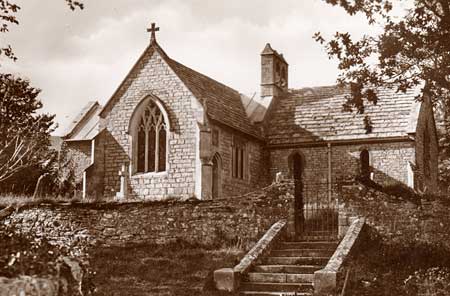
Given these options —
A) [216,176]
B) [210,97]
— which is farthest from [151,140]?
[210,97]

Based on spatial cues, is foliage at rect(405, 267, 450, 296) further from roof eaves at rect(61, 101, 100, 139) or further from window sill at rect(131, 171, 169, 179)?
roof eaves at rect(61, 101, 100, 139)

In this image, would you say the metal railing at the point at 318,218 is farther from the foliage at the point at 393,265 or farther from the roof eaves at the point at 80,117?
the roof eaves at the point at 80,117

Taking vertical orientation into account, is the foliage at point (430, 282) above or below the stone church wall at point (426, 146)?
below

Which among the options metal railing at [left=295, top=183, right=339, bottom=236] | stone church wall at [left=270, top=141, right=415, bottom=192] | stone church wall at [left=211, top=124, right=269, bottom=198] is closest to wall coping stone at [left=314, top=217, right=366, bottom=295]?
metal railing at [left=295, top=183, right=339, bottom=236]

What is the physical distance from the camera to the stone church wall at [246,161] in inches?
1143

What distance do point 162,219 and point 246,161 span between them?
1066 cm

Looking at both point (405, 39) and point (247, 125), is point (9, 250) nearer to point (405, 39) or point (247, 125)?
point (405, 39)

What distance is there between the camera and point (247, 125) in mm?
32281

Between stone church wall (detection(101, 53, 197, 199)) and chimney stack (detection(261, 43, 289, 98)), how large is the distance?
8.75m

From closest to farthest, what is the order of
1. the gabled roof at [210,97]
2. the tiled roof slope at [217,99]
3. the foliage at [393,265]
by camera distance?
the foliage at [393,265], the gabled roof at [210,97], the tiled roof slope at [217,99]

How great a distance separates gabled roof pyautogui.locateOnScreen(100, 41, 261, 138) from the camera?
29030mm

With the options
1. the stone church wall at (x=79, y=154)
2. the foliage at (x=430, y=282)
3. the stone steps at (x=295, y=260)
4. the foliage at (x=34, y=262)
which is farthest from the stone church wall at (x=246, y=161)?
the foliage at (x=34, y=262)

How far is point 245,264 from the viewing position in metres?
17.0

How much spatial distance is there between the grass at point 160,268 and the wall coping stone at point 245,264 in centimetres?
30
